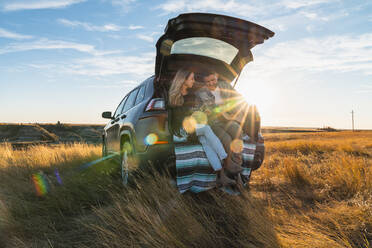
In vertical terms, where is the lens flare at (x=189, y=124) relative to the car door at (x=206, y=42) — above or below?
below

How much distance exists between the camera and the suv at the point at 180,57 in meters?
2.70

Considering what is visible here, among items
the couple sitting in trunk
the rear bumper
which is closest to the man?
the couple sitting in trunk

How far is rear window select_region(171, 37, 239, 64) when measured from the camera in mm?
2963

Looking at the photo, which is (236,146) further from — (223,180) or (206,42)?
(206,42)

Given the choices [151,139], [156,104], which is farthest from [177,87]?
[151,139]

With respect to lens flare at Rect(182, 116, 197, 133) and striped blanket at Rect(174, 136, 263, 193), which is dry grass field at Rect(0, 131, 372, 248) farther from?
lens flare at Rect(182, 116, 197, 133)

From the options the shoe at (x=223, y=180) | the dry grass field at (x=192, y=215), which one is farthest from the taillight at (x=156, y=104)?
the shoe at (x=223, y=180)

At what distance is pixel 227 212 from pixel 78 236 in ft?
4.83

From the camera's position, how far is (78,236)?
7.81 ft

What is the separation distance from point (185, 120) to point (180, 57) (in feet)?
2.94

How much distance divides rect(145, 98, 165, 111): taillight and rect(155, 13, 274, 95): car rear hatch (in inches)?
8.6

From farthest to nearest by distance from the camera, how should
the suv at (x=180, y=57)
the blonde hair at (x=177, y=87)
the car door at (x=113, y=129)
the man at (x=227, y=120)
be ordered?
1. the car door at (x=113, y=129)
2. the blonde hair at (x=177, y=87)
3. the man at (x=227, y=120)
4. the suv at (x=180, y=57)

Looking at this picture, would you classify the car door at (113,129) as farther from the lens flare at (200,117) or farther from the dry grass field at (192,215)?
the lens flare at (200,117)

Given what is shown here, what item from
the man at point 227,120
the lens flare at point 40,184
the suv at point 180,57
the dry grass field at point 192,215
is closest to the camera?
the dry grass field at point 192,215
